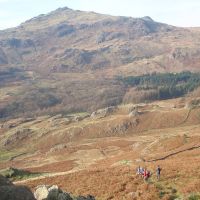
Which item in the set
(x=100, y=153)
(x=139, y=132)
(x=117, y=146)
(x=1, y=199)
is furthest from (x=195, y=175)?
(x=139, y=132)

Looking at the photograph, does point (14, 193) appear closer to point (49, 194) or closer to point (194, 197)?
point (49, 194)

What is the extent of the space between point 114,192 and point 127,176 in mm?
7003

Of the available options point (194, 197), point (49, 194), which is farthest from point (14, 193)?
point (194, 197)

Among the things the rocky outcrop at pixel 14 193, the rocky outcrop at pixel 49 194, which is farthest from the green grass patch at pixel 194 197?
the rocky outcrop at pixel 14 193

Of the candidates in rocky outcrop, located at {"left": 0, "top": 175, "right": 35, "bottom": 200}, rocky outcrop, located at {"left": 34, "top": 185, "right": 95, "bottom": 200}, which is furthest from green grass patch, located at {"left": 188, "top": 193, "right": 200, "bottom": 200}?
rocky outcrop, located at {"left": 0, "top": 175, "right": 35, "bottom": 200}

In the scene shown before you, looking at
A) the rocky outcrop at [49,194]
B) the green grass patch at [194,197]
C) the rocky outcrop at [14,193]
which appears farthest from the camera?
the green grass patch at [194,197]

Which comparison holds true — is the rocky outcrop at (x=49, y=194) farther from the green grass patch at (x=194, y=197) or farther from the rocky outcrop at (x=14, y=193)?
the green grass patch at (x=194, y=197)

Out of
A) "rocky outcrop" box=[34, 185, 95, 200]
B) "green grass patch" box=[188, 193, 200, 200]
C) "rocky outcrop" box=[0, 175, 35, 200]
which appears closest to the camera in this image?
"rocky outcrop" box=[0, 175, 35, 200]

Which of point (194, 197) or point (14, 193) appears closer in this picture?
point (14, 193)

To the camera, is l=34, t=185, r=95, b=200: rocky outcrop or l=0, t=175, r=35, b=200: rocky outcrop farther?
l=34, t=185, r=95, b=200: rocky outcrop

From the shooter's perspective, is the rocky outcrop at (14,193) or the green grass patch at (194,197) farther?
the green grass patch at (194,197)

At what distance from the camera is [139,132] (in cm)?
19762

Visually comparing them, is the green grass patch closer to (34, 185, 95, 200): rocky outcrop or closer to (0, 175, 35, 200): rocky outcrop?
(34, 185, 95, 200): rocky outcrop

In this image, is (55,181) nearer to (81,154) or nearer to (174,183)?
(174,183)
